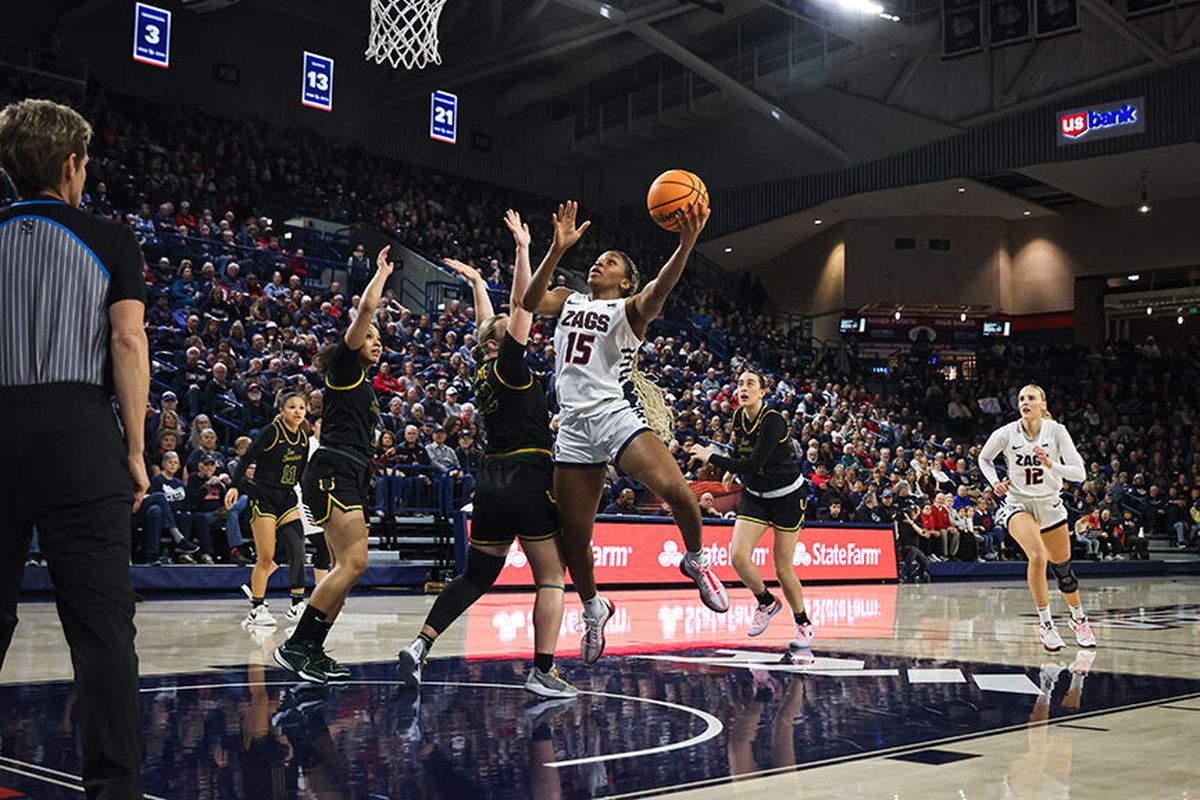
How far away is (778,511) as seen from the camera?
9.28 meters

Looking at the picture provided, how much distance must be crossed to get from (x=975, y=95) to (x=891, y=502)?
42.2 feet

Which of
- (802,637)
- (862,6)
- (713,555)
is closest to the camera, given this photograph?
(802,637)

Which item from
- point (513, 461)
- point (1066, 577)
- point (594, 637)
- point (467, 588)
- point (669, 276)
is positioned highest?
point (669, 276)

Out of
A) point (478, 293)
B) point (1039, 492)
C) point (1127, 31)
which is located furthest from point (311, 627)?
point (1127, 31)

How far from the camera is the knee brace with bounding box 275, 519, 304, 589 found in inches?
428

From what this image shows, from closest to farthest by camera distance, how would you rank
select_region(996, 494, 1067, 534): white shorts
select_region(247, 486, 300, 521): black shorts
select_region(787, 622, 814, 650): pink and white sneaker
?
1. select_region(787, 622, 814, 650): pink and white sneaker
2. select_region(996, 494, 1067, 534): white shorts
3. select_region(247, 486, 300, 521): black shorts

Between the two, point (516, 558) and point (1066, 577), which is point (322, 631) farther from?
point (516, 558)

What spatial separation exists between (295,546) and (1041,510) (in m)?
6.55

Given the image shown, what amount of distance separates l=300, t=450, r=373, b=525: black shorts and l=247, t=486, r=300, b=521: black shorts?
3.55 m

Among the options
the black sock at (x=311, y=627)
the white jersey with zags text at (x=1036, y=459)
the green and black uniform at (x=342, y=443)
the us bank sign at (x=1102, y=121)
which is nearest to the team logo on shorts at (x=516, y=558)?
→ the white jersey with zags text at (x=1036, y=459)

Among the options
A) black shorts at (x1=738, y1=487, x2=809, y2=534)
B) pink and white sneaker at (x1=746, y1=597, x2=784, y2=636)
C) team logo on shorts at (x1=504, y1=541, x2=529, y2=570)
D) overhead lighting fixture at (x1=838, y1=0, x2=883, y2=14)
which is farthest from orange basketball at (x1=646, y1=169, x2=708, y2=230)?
overhead lighting fixture at (x1=838, y1=0, x2=883, y2=14)

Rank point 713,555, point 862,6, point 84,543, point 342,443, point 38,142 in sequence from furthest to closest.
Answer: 1. point 862,6
2. point 713,555
3. point 342,443
4. point 38,142
5. point 84,543

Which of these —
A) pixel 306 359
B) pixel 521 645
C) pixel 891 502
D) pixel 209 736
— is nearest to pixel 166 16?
pixel 306 359

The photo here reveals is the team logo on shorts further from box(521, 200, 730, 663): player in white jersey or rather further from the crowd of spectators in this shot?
box(521, 200, 730, 663): player in white jersey
